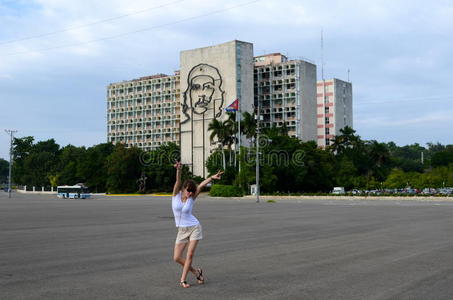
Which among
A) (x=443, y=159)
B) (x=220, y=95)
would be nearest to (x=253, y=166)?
(x=220, y=95)

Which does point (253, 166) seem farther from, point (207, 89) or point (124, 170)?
point (207, 89)

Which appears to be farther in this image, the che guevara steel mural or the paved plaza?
the che guevara steel mural

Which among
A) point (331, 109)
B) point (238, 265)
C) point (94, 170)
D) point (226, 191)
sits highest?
point (331, 109)

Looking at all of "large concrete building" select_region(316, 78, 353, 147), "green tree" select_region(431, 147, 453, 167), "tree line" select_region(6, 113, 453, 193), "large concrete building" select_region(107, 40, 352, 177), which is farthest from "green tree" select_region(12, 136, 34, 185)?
"green tree" select_region(431, 147, 453, 167)

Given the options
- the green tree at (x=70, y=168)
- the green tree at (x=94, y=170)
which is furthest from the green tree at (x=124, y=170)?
the green tree at (x=70, y=168)

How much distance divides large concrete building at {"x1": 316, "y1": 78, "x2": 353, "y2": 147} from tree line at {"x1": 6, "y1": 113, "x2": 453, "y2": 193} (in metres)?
22.0

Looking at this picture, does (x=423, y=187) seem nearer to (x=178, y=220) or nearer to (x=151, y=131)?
(x=178, y=220)

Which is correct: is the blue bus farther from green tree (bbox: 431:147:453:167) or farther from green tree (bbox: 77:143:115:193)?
green tree (bbox: 431:147:453:167)

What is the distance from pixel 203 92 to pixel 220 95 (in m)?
4.27

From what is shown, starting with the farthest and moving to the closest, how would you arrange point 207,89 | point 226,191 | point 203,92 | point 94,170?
1. point 203,92
2. point 207,89
3. point 94,170
4. point 226,191

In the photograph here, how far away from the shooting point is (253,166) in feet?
231

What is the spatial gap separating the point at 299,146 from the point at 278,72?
41.7m

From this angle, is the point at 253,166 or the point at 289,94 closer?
the point at 253,166

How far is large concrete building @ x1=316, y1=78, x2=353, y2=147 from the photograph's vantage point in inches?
5143
